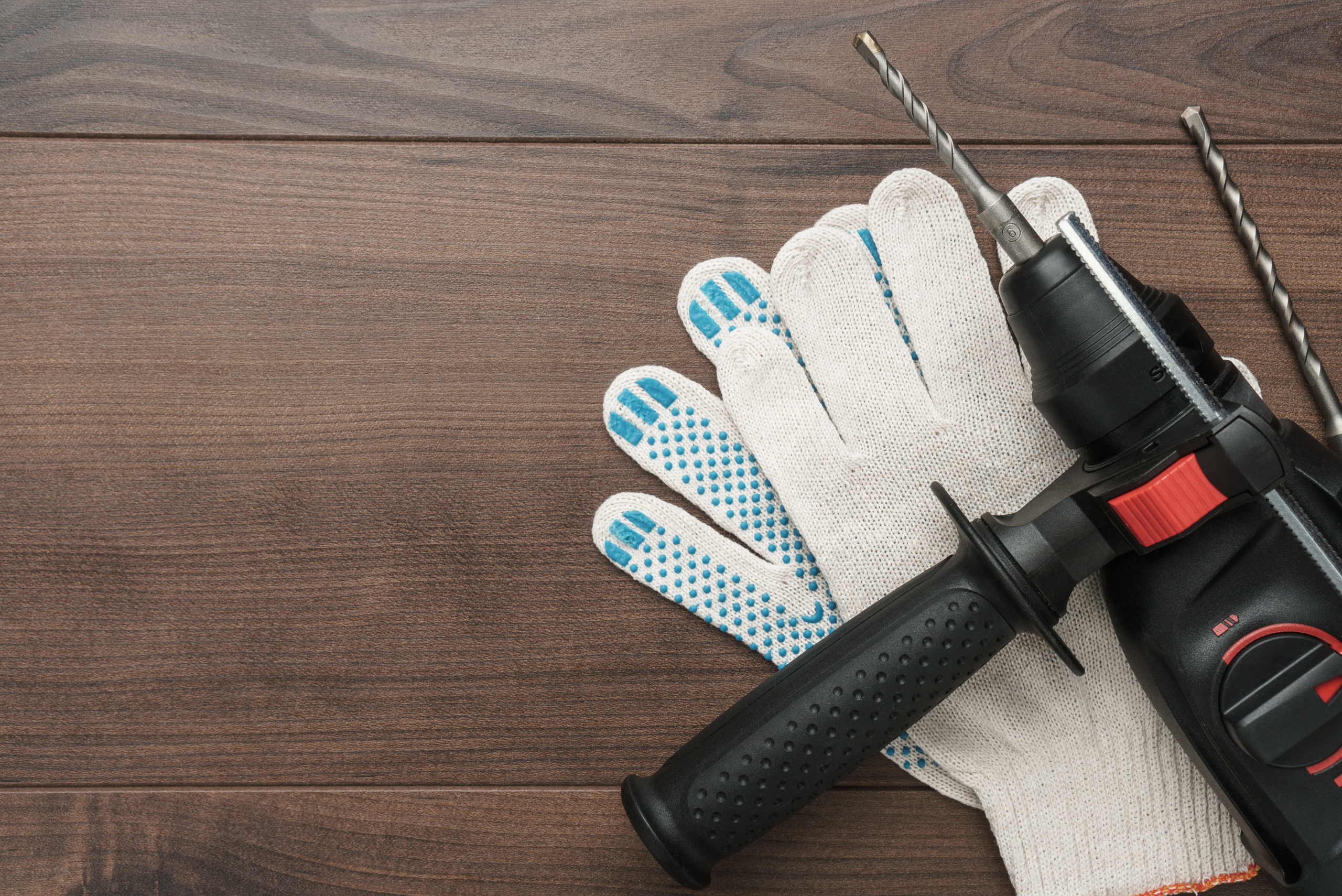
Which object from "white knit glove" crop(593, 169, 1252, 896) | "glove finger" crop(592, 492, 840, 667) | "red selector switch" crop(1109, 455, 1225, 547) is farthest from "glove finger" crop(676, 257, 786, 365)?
"red selector switch" crop(1109, 455, 1225, 547)

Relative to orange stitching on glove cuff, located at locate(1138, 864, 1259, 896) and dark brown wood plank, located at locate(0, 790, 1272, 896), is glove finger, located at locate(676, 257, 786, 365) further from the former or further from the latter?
orange stitching on glove cuff, located at locate(1138, 864, 1259, 896)

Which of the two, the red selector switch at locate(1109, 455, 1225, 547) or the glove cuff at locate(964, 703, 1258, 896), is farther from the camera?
the glove cuff at locate(964, 703, 1258, 896)

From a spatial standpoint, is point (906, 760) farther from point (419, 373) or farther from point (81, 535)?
point (81, 535)

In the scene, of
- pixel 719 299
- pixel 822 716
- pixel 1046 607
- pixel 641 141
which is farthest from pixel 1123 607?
pixel 641 141

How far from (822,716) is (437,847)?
0.29m

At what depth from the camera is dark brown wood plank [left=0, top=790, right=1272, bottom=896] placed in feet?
1.79

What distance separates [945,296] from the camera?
1.80 feet

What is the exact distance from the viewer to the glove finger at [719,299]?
1.87 ft

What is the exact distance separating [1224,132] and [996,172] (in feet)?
0.54

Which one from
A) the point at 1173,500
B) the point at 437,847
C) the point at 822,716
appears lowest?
the point at 437,847

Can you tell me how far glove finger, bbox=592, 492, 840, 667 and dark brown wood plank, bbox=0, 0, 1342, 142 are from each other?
0.28 m

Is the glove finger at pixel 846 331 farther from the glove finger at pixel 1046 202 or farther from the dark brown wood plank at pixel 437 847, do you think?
the dark brown wood plank at pixel 437 847

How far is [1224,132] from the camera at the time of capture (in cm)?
58

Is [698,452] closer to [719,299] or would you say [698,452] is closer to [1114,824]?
[719,299]
